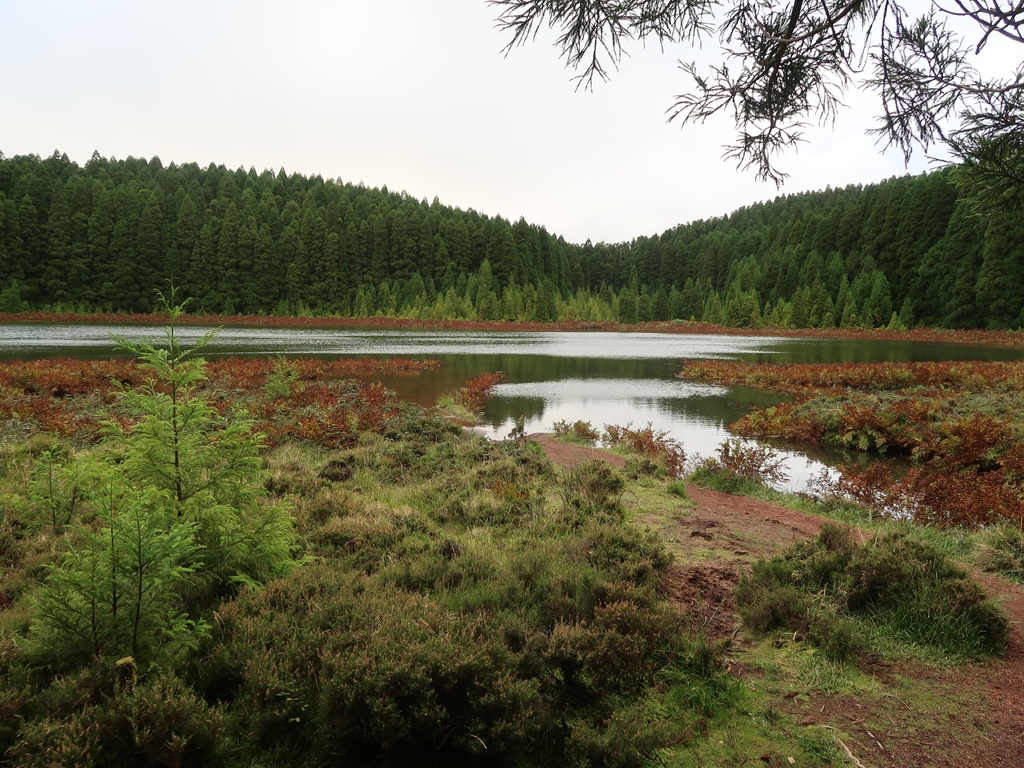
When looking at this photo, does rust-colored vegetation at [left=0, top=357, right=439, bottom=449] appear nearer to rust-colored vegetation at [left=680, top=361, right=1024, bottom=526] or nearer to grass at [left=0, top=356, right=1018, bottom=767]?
grass at [left=0, top=356, right=1018, bottom=767]

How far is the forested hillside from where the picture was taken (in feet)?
239

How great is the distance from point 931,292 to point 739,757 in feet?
309

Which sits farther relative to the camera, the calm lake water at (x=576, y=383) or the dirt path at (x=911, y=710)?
the calm lake water at (x=576, y=383)

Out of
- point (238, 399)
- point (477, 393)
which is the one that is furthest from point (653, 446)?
point (238, 399)

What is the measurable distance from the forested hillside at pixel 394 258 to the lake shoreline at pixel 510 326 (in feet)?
28.4

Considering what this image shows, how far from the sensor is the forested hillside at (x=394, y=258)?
239 ft

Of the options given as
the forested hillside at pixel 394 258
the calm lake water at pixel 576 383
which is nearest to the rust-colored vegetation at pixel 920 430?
the calm lake water at pixel 576 383

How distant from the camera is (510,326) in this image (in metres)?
75.8

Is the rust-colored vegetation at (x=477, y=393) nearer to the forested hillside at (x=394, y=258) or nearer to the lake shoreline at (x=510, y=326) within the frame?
the lake shoreline at (x=510, y=326)

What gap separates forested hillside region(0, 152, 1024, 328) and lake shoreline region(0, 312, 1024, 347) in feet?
28.4

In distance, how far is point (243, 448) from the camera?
432 cm

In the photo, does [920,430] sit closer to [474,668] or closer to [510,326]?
[474,668]

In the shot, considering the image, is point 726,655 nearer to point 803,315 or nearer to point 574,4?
point 574,4

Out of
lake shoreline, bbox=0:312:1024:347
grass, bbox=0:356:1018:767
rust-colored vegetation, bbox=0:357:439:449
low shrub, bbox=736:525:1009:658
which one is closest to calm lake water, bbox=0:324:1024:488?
rust-colored vegetation, bbox=0:357:439:449
